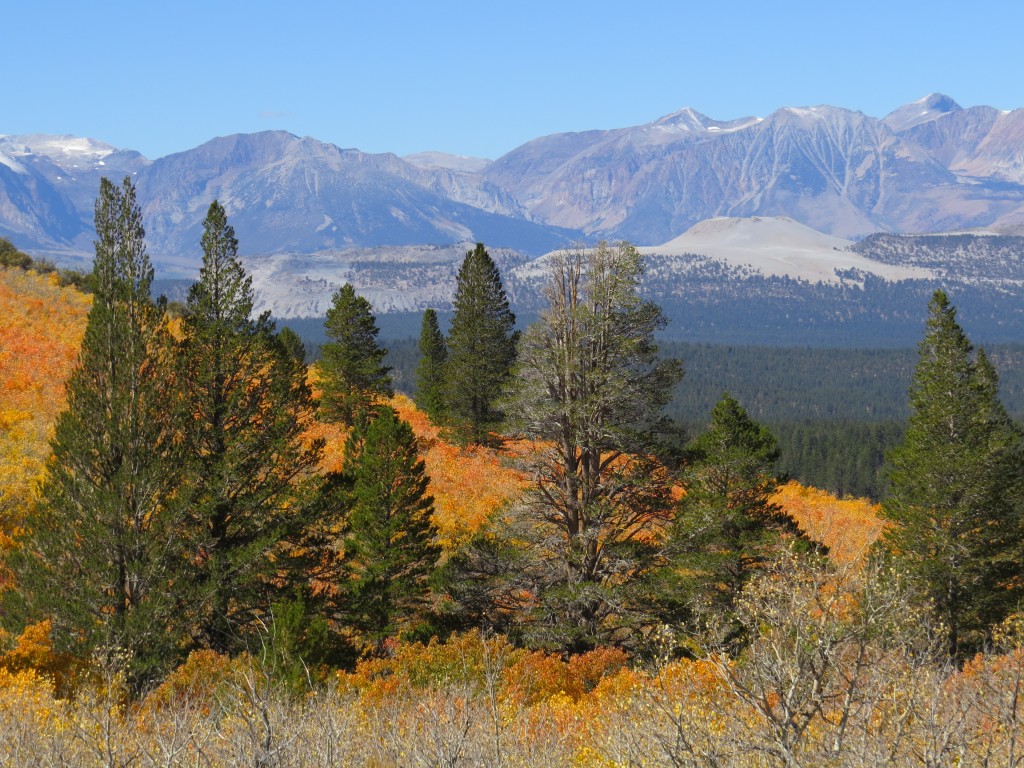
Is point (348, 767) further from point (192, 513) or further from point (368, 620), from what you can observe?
point (368, 620)

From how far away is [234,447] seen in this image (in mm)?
23359

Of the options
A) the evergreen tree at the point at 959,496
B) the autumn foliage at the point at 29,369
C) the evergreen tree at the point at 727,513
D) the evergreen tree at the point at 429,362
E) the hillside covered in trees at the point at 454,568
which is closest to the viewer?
the hillside covered in trees at the point at 454,568

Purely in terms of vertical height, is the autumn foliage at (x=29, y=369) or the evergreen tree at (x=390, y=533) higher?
the autumn foliage at (x=29, y=369)

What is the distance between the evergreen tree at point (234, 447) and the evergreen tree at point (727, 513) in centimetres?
1251

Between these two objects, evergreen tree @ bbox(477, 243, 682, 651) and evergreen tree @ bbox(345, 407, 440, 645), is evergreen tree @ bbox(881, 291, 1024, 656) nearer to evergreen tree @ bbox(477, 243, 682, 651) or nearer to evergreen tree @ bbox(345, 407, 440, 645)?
evergreen tree @ bbox(477, 243, 682, 651)

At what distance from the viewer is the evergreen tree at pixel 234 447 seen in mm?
22953

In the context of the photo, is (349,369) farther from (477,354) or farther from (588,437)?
(588,437)

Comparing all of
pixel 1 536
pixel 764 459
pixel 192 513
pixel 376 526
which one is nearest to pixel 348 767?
pixel 192 513

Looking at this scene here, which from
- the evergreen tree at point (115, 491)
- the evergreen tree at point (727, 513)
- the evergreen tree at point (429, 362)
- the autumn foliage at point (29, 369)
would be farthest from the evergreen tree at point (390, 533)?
the evergreen tree at point (429, 362)

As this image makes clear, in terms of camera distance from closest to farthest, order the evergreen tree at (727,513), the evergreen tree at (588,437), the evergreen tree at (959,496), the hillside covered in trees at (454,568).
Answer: the hillside covered in trees at (454,568) → the evergreen tree at (588,437) → the evergreen tree at (727,513) → the evergreen tree at (959,496)

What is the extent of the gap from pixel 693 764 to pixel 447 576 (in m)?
17.2

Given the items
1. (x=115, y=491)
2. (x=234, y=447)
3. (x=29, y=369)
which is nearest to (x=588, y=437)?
(x=234, y=447)

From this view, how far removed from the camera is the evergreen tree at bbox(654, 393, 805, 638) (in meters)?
29.9

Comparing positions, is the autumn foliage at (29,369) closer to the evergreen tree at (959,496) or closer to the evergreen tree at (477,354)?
the evergreen tree at (477,354)
